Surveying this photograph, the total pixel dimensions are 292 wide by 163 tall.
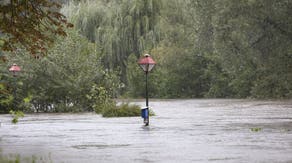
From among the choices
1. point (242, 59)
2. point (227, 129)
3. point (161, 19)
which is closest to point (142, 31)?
point (161, 19)

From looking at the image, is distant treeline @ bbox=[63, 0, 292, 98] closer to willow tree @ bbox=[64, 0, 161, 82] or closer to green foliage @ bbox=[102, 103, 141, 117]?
willow tree @ bbox=[64, 0, 161, 82]

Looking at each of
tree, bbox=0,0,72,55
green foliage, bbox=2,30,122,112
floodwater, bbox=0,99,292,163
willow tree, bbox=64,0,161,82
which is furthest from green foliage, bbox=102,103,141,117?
willow tree, bbox=64,0,161,82

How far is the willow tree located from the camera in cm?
6362

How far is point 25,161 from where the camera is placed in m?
15.0

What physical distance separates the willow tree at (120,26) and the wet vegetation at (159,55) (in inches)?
3.1

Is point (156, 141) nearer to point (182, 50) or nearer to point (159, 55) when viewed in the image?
point (159, 55)

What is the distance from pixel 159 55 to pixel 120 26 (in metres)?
4.65

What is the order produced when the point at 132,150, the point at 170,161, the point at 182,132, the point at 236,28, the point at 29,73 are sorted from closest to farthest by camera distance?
the point at 170,161
the point at 132,150
the point at 182,132
the point at 29,73
the point at 236,28

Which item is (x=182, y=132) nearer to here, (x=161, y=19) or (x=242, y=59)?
(x=242, y=59)

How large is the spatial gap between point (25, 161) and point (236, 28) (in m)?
37.2

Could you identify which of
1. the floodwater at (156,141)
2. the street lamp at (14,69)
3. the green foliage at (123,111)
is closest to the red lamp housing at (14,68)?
the street lamp at (14,69)

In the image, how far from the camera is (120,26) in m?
64.1

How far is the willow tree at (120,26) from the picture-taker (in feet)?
209

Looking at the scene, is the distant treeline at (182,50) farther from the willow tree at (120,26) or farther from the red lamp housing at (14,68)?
the red lamp housing at (14,68)
